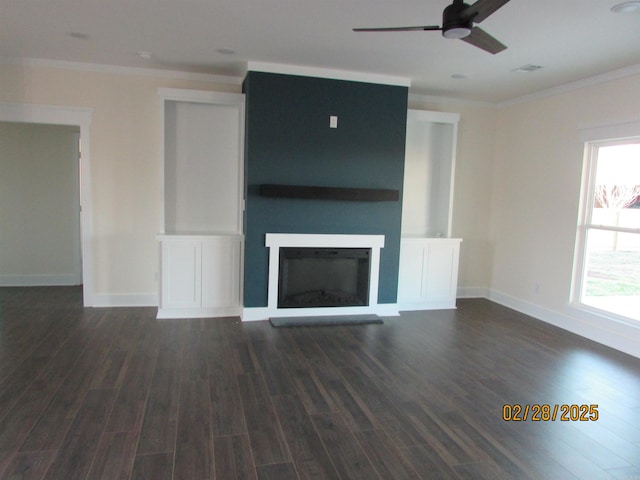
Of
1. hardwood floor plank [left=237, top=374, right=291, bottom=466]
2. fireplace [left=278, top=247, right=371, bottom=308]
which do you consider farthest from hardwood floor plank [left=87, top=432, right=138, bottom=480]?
fireplace [left=278, top=247, right=371, bottom=308]

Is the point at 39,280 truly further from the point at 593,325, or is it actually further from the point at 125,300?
the point at 593,325

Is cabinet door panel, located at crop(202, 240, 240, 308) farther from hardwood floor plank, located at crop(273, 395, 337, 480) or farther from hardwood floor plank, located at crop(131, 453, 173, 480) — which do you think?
hardwood floor plank, located at crop(131, 453, 173, 480)

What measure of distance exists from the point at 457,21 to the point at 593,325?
12.3 feet

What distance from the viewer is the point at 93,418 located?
8.81ft

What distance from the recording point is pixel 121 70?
4.96 meters

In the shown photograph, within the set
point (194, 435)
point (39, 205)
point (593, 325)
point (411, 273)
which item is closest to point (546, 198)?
point (593, 325)

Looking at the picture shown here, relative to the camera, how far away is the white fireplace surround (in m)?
4.81

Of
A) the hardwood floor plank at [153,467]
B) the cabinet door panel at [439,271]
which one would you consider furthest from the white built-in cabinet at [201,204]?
the hardwood floor plank at [153,467]

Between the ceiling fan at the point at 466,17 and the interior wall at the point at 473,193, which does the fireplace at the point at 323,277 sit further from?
the ceiling fan at the point at 466,17

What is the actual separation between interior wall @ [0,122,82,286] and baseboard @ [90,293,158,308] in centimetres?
138

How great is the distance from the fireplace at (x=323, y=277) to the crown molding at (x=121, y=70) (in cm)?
215

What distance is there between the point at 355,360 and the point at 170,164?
310 cm

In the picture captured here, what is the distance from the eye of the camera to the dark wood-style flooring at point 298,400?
2.33m

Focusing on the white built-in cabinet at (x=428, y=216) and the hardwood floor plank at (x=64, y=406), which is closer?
the hardwood floor plank at (x=64, y=406)
